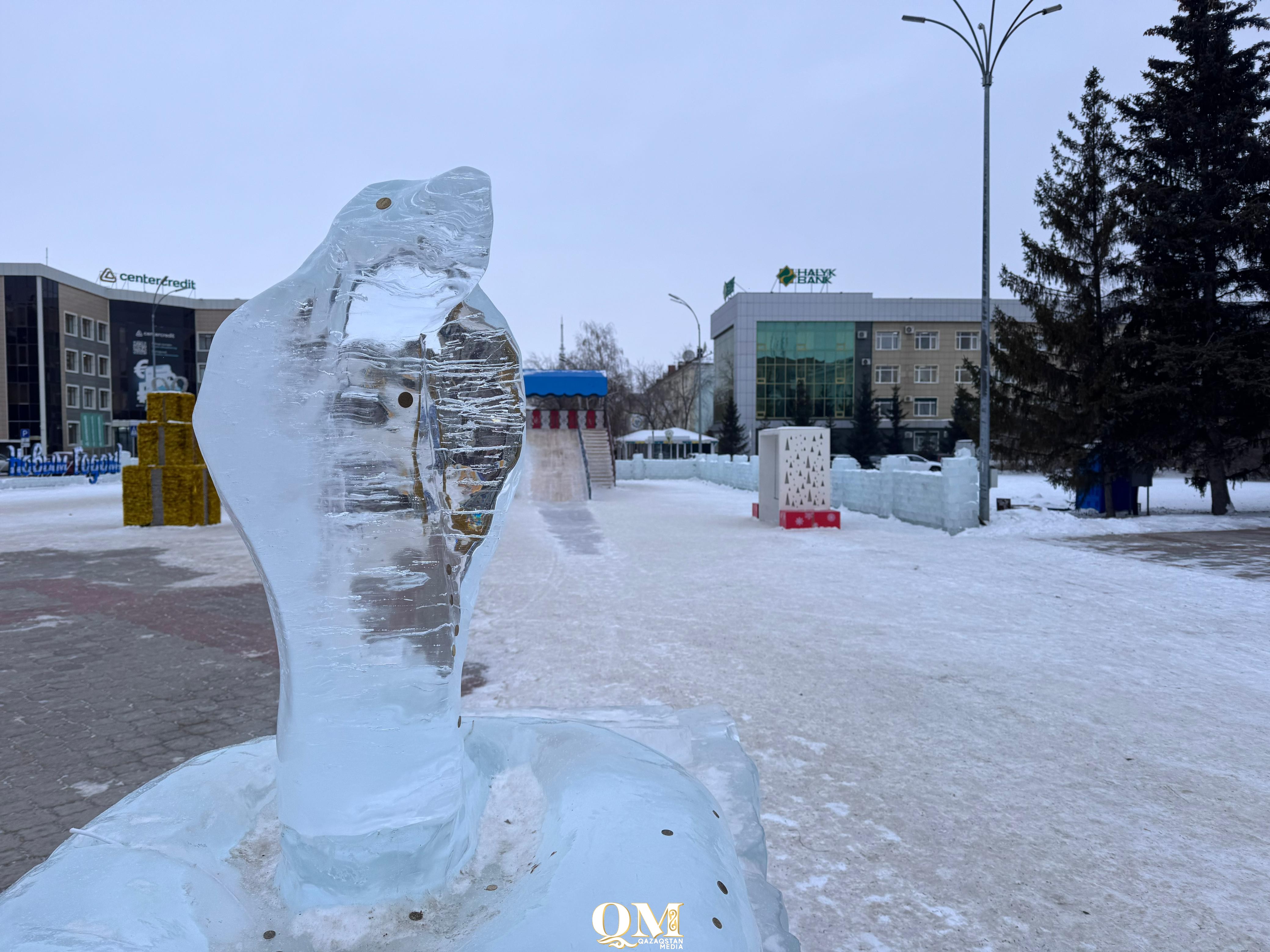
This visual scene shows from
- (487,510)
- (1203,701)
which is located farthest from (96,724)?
(1203,701)

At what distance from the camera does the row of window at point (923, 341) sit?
167 feet

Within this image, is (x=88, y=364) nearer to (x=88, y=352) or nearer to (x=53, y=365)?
(x=88, y=352)

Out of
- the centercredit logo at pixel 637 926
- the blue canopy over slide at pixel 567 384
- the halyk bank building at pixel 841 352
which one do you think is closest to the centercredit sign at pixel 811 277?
the halyk bank building at pixel 841 352

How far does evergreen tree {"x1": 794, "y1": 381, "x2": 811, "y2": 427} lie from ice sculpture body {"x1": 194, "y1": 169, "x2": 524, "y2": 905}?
4418 centimetres

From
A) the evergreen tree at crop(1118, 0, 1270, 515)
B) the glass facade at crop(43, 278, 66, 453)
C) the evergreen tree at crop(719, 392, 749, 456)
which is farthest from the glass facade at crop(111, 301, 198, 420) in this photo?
the evergreen tree at crop(1118, 0, 1270, 515)

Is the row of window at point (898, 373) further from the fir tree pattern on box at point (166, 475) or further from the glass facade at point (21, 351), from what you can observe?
the glass facade at point (21, 351)

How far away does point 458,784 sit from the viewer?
1.64m

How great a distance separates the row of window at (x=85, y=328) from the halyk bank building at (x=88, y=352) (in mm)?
68

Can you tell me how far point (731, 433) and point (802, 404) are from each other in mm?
6684

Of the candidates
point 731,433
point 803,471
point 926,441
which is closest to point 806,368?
point 926,441

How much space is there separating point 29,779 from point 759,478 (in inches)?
482

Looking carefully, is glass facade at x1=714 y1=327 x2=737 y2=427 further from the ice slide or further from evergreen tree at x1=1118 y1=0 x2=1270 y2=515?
evergreen tree at x1=1118 y1=0 x2=1270 y2=515

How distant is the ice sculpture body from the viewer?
154 centimetres

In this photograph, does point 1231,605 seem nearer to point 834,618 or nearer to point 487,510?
point 834,618
